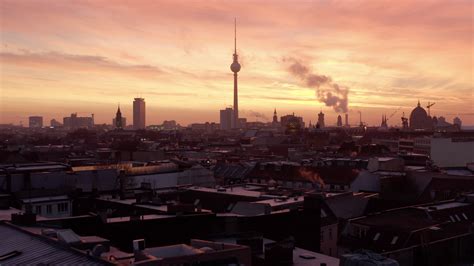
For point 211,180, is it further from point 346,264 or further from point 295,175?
point 346,264

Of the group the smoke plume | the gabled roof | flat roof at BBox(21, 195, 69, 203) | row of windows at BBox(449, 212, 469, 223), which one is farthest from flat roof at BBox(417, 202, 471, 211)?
the gabled roof

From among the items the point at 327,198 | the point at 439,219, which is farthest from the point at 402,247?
the point at 327,198

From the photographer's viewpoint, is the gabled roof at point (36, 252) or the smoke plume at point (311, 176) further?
the smoke plume at point (311, 176)

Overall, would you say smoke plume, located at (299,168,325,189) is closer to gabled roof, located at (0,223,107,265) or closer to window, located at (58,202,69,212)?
window, located at (58,202,69,212)

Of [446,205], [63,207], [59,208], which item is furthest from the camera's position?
[446,205]

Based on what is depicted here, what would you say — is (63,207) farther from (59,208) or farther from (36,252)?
(36,252)

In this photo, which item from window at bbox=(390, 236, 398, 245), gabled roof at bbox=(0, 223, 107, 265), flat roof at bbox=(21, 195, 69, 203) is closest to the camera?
gabled roof at bbox=(0, 223, 107, 265)

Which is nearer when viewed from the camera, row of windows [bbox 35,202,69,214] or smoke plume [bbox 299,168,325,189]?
row of windows [bbox 35,202,69,214]

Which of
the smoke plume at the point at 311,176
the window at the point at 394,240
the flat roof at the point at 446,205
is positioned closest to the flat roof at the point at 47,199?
the window at the point at 394,240

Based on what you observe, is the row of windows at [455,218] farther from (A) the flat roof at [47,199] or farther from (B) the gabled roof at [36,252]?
(B) the gabled roof at [36,252]

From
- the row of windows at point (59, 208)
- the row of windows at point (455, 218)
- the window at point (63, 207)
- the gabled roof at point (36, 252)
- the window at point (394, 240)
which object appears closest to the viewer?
the gabled roof at point (36, 252)

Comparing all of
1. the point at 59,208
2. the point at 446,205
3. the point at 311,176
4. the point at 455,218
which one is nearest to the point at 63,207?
the point at 59,208

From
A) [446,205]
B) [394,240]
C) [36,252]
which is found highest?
[36,252]
